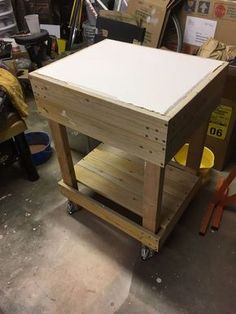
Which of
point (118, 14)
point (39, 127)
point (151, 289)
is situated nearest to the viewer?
point (151, 289)

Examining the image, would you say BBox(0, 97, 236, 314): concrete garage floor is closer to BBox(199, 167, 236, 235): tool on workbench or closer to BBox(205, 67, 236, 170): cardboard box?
BBox(199, 167, 236, 235): tool on workbench

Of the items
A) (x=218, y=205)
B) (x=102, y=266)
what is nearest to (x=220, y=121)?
(x=218, y=205)

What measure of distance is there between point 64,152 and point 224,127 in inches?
37.8

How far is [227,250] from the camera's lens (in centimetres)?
140

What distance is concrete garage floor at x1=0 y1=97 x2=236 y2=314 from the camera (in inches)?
48.2

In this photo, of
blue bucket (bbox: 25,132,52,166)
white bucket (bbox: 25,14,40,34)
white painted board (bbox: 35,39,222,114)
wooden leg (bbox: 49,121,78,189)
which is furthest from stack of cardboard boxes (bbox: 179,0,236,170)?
white bucket (bbox: 25,14,40,34)

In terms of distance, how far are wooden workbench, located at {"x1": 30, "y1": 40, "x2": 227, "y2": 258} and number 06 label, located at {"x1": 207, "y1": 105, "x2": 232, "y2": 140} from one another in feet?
1.11

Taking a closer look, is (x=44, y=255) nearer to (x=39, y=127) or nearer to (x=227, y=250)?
(x=227, y=250)

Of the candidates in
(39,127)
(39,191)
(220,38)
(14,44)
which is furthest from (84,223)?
(14,44)

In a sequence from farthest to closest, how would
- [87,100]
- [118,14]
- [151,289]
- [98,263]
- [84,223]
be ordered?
[118,14] < [84,223] < [98,263] < [151,289] < [87,100]

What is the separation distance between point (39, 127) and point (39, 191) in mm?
711

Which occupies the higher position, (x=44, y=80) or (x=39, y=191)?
(x=44, y=80)

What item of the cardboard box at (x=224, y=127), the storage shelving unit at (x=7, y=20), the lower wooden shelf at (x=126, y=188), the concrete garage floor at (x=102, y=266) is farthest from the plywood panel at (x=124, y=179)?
the storage shelving unit at (x=7, y=20)

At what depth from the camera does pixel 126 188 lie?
1.44 metres
